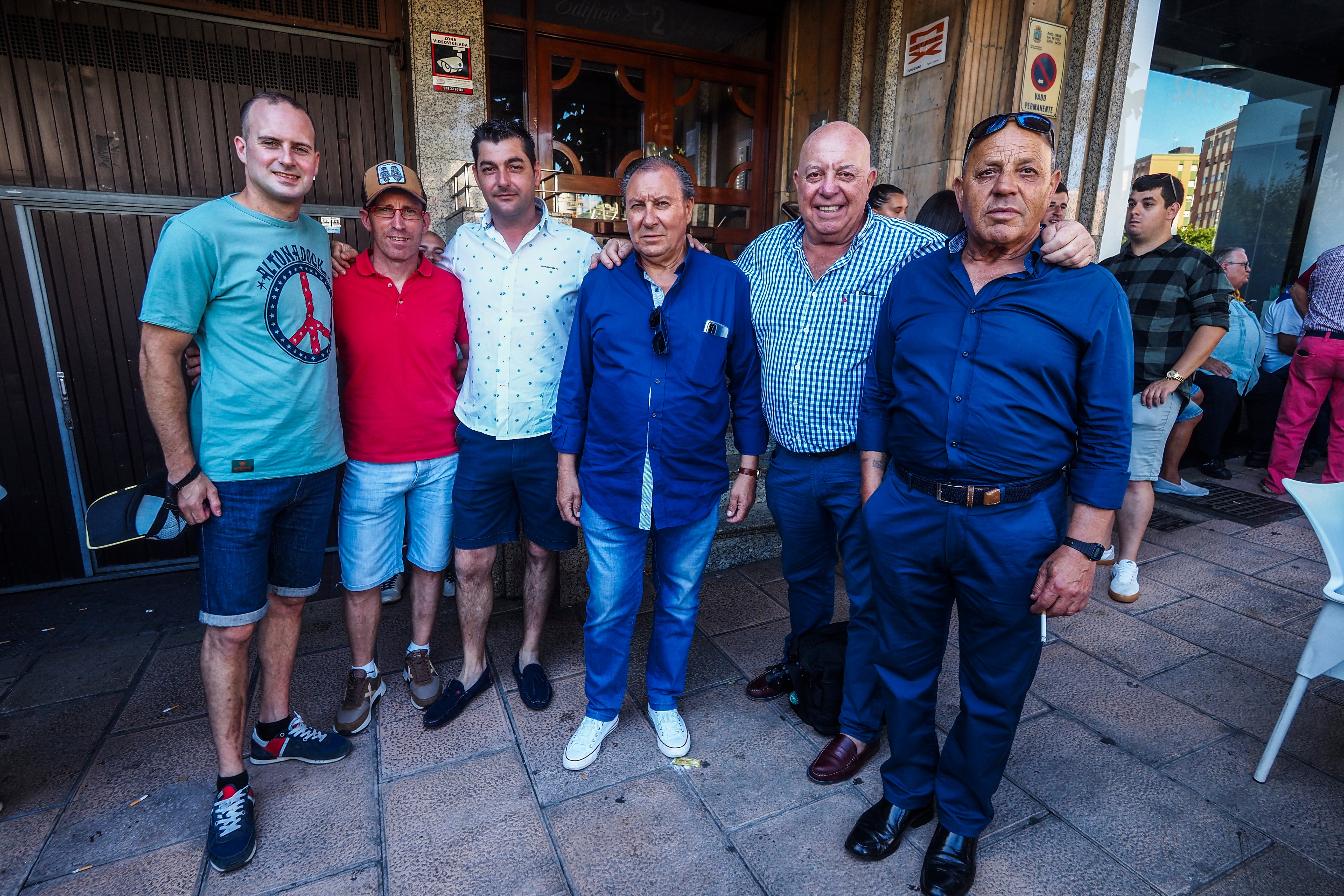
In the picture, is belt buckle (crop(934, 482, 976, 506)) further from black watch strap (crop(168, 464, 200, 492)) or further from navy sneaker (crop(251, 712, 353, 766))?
navy sneaker (crop(251, 712, 353, 766))

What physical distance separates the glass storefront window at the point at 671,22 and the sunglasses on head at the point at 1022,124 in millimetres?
4157

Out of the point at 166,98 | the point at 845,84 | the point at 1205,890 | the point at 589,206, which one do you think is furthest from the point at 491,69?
the point at 1205,890

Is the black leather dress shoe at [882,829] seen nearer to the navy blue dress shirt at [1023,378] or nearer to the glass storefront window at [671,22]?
the navy blue dress shirt at [1023,378]

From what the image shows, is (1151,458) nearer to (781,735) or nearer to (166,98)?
(781,735)

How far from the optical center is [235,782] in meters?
2.30

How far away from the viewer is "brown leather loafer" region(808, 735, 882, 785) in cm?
251

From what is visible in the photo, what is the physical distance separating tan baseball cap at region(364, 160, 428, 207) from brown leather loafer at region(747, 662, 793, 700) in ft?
8.02

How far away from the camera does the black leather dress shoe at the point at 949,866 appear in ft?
6.62

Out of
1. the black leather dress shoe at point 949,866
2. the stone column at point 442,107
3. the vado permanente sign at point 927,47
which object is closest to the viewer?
the black leather dress shoe at point 949,866

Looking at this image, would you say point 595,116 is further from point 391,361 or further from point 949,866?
point 949,866

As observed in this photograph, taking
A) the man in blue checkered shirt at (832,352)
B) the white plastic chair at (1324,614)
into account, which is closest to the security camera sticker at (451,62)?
the man in blue checkered shirt at (832,352)

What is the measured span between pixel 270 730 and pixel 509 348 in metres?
1.70

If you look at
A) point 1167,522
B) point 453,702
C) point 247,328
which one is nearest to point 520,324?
point 247,328

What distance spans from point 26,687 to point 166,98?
322 centimetres
